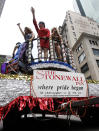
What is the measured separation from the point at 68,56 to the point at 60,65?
5.78 ft

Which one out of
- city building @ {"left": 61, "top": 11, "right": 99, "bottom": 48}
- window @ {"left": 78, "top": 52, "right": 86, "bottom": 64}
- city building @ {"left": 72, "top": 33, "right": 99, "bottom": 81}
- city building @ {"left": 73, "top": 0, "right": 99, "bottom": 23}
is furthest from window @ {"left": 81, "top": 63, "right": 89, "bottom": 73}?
city building @ {"left": 73, "top": 0, "right": 99, "bottom": 23}

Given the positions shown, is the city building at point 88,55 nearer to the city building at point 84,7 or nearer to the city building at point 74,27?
the city building at point 74,27

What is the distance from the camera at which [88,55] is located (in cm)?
3152

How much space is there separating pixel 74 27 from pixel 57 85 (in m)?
50.8

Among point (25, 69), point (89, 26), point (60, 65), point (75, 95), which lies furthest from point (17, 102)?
point (89, 26)

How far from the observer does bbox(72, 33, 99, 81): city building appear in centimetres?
2950

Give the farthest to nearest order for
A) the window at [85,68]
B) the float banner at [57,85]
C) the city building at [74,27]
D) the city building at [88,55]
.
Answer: the city building at [74,27] < the window at [85,68] < the city building at [88,55] < the float banner at [57,85]

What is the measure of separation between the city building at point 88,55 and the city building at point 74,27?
1005cm

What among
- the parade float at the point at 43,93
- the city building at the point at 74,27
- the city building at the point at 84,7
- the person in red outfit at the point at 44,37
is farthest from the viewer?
the city building at the point at 84,7

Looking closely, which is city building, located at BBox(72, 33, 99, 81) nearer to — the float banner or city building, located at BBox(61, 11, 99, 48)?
city building, located at BBox(61, 11, 99, 48)

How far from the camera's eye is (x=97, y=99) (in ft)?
13.1

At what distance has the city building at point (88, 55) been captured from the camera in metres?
29.5

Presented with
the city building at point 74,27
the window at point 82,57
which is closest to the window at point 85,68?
the window at point 82,57

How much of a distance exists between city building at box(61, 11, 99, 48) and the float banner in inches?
1647
